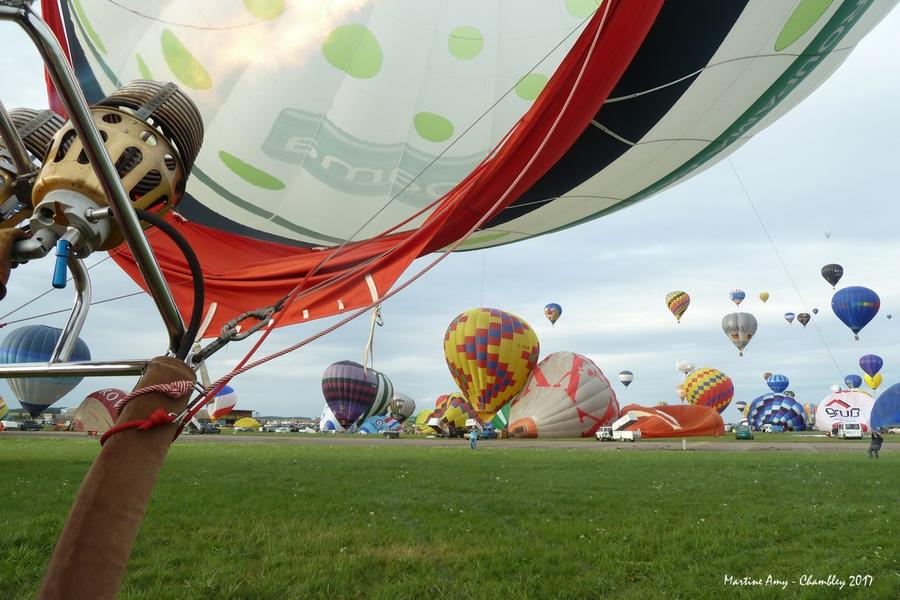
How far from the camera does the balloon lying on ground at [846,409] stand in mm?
37188

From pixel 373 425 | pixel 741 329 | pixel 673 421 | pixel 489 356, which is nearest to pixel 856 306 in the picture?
pixel 741 329

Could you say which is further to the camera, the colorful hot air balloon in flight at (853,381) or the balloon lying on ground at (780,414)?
the colorful hot air balloon in flight at (853,381)

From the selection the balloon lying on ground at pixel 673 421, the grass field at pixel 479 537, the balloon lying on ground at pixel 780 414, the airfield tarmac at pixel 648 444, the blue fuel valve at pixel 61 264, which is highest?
the balloon lying on ground at pixel 780 414

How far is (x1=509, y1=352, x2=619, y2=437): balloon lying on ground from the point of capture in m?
23.8

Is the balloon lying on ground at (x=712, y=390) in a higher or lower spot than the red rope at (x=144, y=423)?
higher

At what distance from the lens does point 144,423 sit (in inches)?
46.5

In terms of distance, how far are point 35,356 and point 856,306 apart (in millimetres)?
41272

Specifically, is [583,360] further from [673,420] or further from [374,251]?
[374,251]

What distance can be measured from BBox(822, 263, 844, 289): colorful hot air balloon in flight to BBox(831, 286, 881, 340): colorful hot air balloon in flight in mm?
2236

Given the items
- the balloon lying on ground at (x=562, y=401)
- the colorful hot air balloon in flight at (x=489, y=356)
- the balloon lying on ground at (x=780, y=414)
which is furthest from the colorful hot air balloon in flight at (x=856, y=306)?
the colorful hot air balloon in flight at (x=489, y=356)

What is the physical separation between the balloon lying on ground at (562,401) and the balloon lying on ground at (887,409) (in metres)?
18.4

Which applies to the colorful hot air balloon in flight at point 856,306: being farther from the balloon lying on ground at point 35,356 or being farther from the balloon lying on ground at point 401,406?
the balloon lying on ground at point 35,356

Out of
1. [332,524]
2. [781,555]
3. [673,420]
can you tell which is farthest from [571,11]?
[673,420]

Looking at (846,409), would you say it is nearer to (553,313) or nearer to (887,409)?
(887,409)
